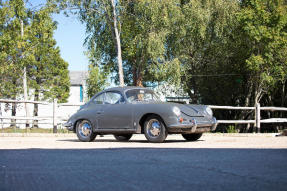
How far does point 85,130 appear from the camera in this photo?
13516mm

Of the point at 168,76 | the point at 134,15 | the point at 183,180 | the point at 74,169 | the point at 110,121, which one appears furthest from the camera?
the point at 168,76

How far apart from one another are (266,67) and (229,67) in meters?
4.52

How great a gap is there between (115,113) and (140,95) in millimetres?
873

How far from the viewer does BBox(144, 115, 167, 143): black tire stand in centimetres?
1203

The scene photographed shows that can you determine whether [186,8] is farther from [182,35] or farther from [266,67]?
[266,67]

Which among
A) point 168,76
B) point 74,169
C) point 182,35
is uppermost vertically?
point 182,35

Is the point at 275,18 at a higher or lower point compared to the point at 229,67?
higher

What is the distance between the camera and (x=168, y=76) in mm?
33562

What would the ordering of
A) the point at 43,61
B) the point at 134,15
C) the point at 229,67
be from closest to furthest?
the point at 134,15 < the point at 229,67 < the point at 43,61

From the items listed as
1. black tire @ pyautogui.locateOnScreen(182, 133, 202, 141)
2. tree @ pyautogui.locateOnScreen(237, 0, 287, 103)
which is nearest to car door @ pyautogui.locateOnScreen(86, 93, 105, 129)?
black tire @ pyautogui.locateOnScreen(182, 133, 202, 141)

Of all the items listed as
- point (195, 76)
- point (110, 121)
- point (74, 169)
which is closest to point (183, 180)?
point (74, 169)

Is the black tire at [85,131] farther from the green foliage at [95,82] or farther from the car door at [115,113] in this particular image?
the green foliage at [95,82]

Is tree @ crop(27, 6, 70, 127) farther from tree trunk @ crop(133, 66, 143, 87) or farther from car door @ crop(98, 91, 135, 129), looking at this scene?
car door @ crop(98, 91, 135, 129)

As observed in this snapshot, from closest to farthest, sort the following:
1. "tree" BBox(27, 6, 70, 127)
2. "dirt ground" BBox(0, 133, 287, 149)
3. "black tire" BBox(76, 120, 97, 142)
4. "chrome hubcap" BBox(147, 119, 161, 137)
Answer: "dirt ground" BBox(0, 133, 287, 149) < "chrome hubcap" BBox(147, 119, 161, 137) < "black tire" BBox(76, 120, 97, 142) < "tree" BBox(27, 6, 70, 127)
